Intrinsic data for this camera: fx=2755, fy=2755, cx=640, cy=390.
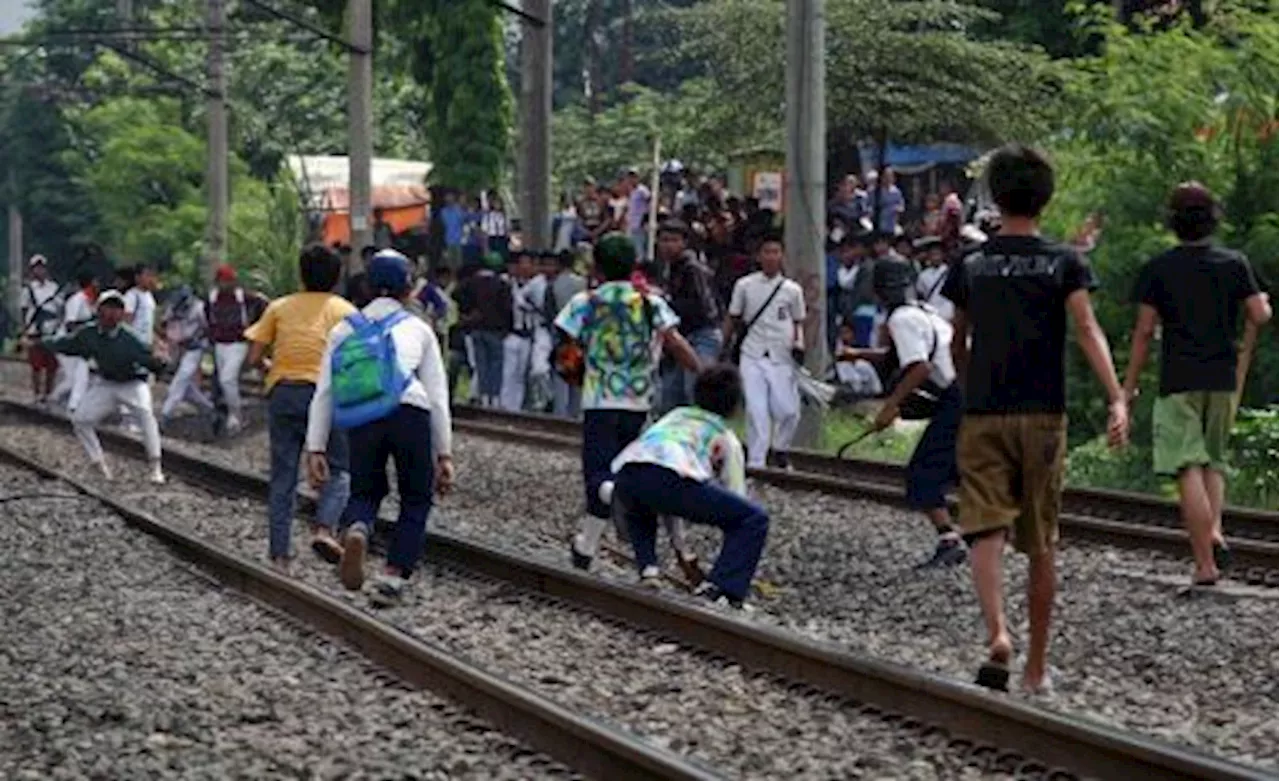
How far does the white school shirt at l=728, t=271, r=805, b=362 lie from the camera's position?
59.9 feet

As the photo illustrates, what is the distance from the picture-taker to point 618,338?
13.8 metres

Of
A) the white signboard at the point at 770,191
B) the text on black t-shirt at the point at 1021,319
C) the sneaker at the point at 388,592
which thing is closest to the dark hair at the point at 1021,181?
the text on black t-shirt at the point at 1021,319

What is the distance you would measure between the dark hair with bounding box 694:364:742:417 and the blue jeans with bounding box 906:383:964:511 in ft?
6.83

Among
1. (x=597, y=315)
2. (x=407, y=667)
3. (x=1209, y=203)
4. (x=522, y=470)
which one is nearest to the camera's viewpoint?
(x=407, y=667)

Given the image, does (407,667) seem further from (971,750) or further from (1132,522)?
(1132,522)

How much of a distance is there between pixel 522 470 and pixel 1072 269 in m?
13.3

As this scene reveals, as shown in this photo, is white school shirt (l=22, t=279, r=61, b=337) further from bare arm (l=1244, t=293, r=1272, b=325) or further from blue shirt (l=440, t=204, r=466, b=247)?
bare arm (l=1244, t=293, r=1272, b=325)

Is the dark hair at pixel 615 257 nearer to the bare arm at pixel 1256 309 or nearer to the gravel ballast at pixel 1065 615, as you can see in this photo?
the gravel ballast at pixel 1065 615

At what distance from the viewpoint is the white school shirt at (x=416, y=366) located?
41.7 ft

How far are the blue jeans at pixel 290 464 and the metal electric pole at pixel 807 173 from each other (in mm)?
9213

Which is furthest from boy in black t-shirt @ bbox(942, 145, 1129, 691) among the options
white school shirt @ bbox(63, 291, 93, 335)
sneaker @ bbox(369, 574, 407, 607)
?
white school shirt @ bbox(63, 291, 93, 335)

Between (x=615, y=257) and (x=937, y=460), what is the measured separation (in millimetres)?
2014

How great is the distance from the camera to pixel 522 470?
22.4 metres

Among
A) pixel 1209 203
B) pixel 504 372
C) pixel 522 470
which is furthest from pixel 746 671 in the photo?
pixel 504 372
